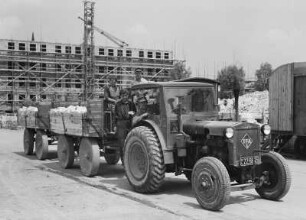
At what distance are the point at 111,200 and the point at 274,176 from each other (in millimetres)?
3015

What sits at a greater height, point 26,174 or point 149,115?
point 149,115

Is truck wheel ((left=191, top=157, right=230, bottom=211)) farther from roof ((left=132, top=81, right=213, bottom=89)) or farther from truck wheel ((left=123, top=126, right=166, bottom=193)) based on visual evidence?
roof ((left=132, top=81, right=213, bottom=89))

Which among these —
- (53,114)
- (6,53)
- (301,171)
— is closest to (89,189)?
(53,114)

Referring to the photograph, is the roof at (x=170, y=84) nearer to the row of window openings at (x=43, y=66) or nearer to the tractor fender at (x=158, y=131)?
the tractor fender at (x=158, y=131)

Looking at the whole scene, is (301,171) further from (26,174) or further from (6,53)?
(6,53)

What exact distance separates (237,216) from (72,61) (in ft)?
202

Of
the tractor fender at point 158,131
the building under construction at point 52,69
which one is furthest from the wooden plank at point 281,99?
the building under construction at point 52,69

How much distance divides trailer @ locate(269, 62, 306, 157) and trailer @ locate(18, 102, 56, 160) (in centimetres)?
795

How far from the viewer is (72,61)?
219ft

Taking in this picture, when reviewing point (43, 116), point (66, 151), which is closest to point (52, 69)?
point (43, 116)

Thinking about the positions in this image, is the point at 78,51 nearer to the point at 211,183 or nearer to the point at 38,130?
the point at 38,130

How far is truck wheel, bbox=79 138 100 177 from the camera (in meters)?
11.4

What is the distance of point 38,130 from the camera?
15773 millimetres

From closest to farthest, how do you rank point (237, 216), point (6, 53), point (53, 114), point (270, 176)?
point (237, 216) → point (270, 176) → point (53, 114) → point (6, 53)
